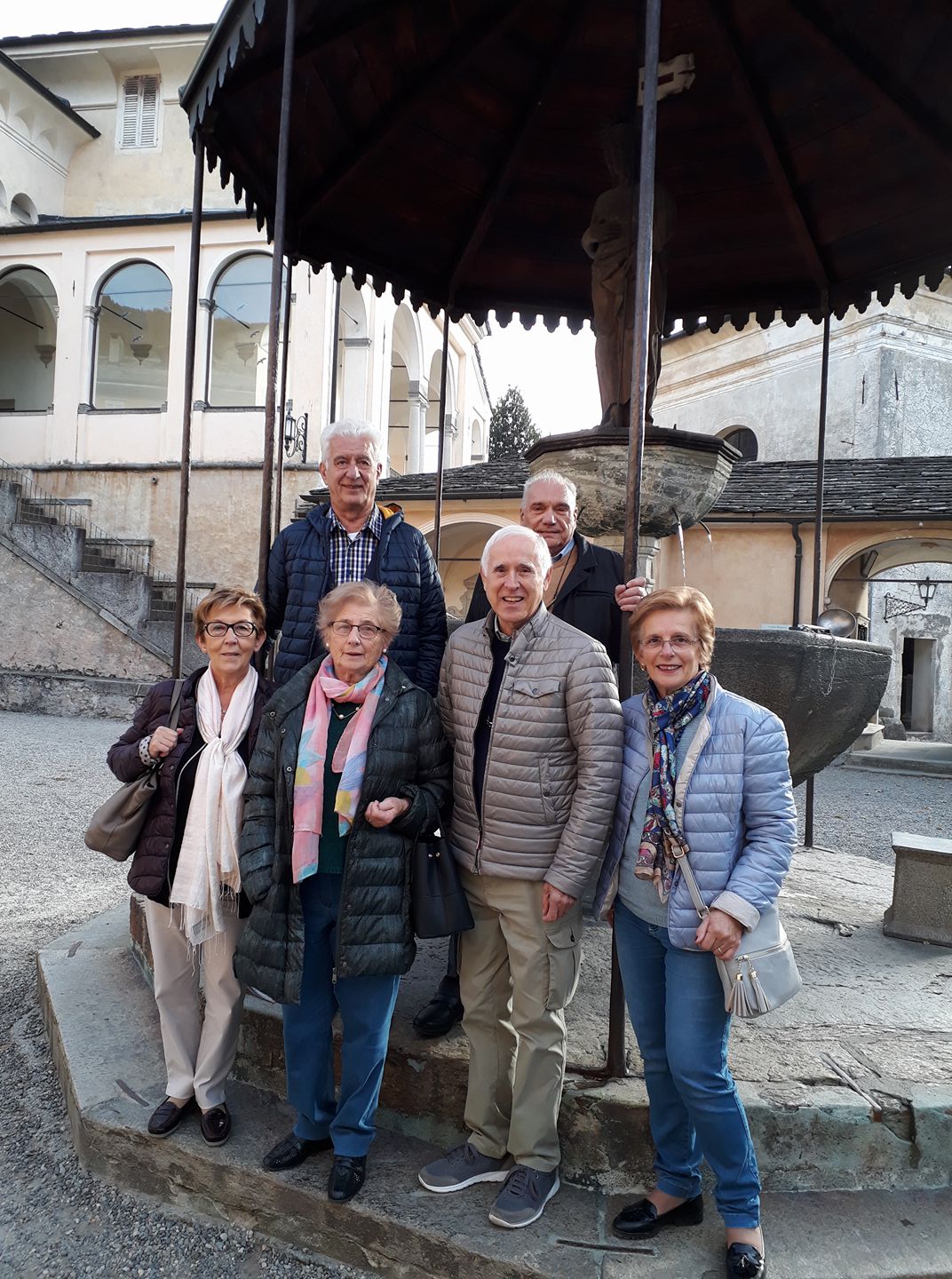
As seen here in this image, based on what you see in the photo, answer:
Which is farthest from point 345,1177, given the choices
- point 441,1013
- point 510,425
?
point 510,425

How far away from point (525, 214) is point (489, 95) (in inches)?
30.5

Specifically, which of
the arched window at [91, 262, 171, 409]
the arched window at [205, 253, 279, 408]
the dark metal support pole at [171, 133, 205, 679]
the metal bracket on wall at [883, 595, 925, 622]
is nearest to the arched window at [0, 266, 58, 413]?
the arched window at [91, 262, 171, 409]

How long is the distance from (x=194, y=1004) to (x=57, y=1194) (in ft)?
2.15

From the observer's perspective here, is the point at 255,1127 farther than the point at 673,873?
Yes

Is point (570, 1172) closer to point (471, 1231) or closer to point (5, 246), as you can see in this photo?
point (471, 1231)

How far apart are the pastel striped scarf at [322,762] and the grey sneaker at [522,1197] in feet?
3.11

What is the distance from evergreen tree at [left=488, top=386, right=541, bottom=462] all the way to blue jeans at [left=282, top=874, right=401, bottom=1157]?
Result: 45.1m

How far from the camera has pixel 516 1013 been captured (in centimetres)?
227

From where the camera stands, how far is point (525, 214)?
5.30 metres

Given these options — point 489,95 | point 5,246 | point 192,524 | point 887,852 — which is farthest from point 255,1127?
point 5,246

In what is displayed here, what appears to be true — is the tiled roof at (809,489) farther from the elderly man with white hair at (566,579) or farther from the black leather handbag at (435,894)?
the black leather handbag at (435,894)

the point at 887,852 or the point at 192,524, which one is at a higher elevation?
the point at 192,524

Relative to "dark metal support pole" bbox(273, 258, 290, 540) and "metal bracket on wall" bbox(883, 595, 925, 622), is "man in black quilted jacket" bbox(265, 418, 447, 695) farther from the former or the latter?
"metal bracket on wall" bbox(883, 595, 925, 622)

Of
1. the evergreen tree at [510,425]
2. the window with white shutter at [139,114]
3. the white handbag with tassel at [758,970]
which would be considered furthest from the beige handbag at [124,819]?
the evergreen tree at [510,425]
